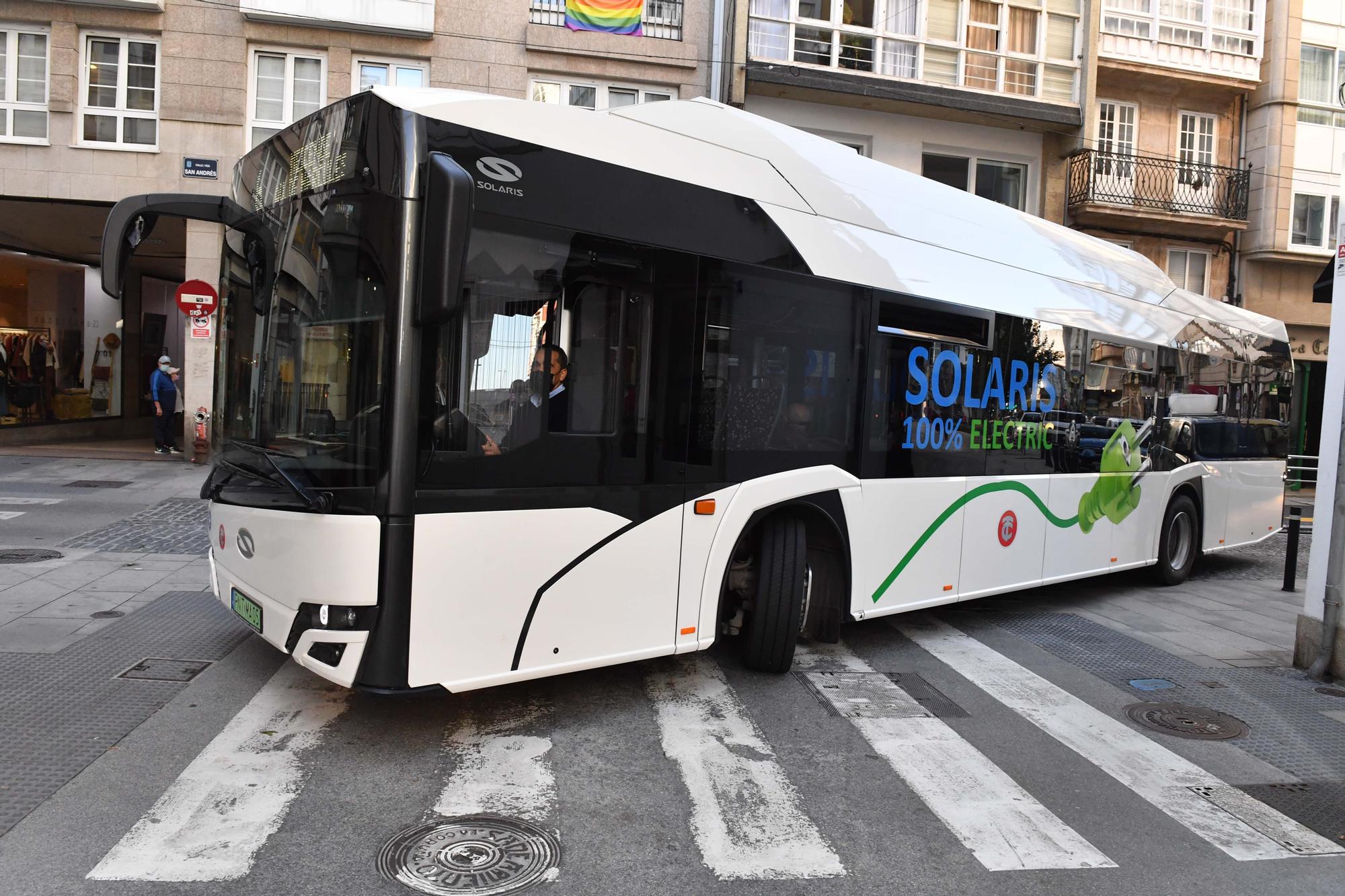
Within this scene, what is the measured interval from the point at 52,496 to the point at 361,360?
10867mm

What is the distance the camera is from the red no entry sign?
53.5 feet

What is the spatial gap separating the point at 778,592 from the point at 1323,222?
2482 centimetres

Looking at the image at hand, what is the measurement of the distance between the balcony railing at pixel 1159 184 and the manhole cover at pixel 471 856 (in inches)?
861

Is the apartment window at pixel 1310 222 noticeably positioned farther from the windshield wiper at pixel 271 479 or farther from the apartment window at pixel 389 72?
the windshield wiper at pixel 271 479

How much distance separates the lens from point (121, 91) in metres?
17.7

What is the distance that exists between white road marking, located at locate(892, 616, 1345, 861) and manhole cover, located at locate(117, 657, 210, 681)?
16.3 ft

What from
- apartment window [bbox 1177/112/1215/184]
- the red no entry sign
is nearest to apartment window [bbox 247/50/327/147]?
the red no entry sign

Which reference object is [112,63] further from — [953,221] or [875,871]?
[875,871]

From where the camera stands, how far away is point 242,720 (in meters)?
5.02

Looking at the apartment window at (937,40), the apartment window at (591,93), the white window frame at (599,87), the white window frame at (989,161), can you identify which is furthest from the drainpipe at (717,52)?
the white window frame at (989,161)

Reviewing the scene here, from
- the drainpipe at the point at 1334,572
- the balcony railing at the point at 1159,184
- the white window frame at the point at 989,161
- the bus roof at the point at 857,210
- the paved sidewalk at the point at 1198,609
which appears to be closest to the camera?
the bus roof at the point at 857,210

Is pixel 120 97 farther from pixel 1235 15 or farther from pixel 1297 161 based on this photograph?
pixel 1297 161

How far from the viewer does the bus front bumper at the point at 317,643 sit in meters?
4.38

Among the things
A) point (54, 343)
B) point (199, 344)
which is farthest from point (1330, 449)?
point (54, 343)
